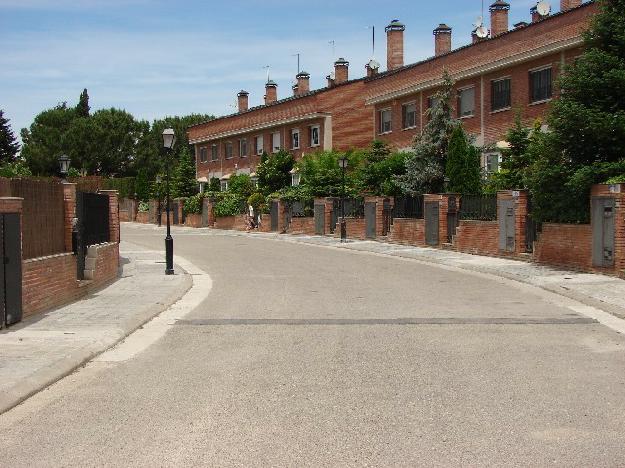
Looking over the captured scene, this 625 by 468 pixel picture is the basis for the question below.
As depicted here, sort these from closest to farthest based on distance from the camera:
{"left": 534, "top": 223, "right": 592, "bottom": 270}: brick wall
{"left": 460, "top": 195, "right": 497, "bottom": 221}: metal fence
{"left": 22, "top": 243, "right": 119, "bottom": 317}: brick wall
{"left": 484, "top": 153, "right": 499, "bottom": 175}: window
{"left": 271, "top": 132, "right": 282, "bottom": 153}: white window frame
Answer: {"left": 22, "top": 243, "right": 119, "bottom": 317}: brick wall → {"left": 534, "top": 223, "right": 592, "bottom": 270}: brick wall → {"left": 460, "top": 195, "right": 497, "bottom": 221}: metal fence → {"left": 484, "top": 153, "right": 499, "bottom": 175}: window → {"left": 271, "top": 132, "right": 282, "bottom": 153}: white window frame

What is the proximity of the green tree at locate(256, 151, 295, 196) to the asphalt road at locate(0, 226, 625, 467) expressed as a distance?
41.0m

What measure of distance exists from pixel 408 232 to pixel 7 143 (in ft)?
211

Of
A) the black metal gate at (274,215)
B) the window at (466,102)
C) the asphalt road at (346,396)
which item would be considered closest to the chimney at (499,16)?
the window at (466,102)

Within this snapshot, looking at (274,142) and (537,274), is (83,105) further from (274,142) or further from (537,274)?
(537,274)

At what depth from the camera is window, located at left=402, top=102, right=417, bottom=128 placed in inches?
1781

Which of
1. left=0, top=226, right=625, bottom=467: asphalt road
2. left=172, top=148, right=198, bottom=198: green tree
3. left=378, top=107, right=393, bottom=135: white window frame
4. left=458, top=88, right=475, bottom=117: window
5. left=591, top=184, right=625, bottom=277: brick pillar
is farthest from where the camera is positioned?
left=172, top=148, right=198, bottom=198: green tree

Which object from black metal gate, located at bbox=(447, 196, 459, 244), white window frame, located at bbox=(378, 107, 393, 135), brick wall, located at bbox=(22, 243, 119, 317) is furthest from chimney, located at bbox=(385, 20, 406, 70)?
brick wall, located at bbox=(22, 243, 119, 317)

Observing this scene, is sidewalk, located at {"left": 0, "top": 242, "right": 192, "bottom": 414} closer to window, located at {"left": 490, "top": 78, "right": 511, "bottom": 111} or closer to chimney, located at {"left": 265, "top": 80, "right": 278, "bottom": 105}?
window, located at {"left": 490, "top": 78, "right": 511, "bottom": 111}

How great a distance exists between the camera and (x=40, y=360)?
9391mm

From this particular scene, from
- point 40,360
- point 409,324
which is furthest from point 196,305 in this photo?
point 40,360

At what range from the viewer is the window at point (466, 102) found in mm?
40438

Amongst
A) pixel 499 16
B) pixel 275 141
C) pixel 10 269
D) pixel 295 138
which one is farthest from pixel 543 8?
pixel 10 269

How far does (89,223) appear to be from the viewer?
1819 cm

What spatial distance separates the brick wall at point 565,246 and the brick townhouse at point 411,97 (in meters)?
4.90
